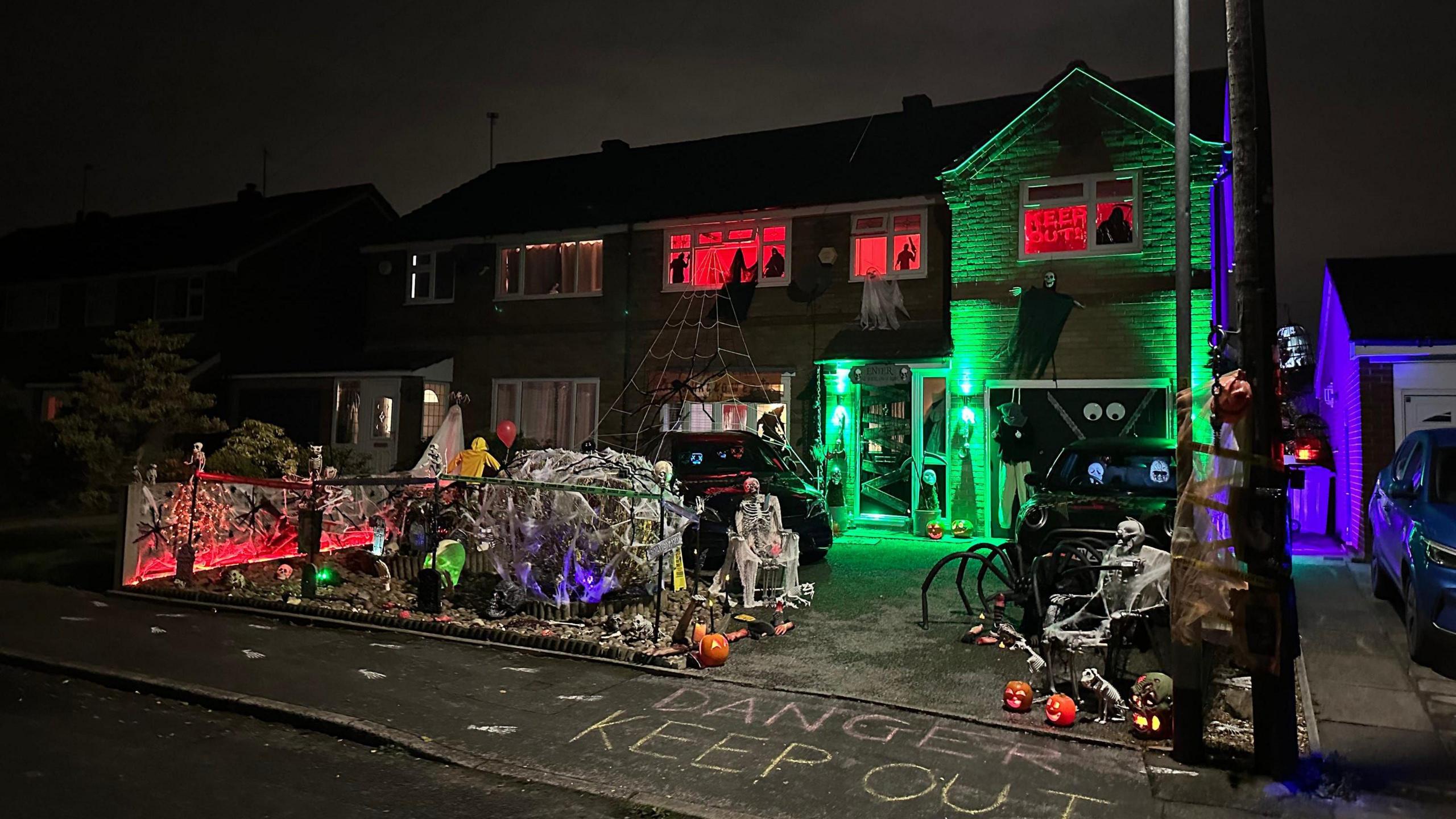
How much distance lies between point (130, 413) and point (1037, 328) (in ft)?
53.8

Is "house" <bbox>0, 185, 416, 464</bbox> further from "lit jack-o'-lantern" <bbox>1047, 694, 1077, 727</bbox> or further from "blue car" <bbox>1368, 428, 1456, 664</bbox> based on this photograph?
"blue car" <bbox>1368, 428, 1456, 664</bbox>

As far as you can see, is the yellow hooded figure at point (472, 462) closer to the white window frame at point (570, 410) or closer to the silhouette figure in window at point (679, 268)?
the white window frame at point (570, 410)

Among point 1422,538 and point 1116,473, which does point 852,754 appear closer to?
point 1422,538

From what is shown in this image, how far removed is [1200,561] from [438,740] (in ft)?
15.4

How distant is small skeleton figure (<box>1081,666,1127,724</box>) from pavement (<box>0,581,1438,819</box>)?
18.0 inches

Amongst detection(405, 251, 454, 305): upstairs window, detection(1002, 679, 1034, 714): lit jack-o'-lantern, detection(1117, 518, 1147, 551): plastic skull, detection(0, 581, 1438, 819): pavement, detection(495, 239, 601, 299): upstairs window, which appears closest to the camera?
detection(0, 581, 1438, 819): pavement

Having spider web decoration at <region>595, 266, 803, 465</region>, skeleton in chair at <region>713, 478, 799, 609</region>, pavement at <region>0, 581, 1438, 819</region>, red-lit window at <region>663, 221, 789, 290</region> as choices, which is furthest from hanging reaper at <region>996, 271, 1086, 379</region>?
pavement at <region>0, 581, 1438, 819</region>

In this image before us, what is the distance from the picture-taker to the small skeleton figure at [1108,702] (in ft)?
19.8

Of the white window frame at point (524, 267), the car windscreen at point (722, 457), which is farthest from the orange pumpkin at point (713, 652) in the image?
the white window frame at point (524, 267)

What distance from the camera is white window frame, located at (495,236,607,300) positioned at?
19.7 m

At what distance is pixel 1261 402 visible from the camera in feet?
17.1

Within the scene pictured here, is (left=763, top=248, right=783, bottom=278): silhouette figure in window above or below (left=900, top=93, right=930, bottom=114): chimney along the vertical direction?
below

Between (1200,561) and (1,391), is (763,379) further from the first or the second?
(1,391)

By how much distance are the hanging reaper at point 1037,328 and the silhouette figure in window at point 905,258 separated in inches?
85.1
